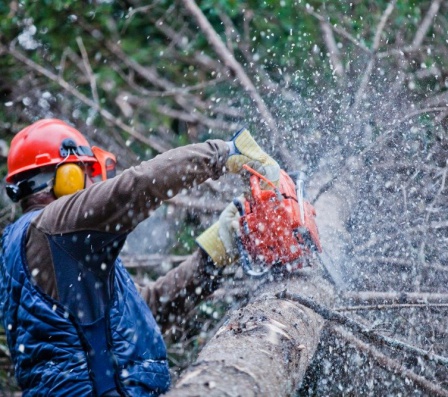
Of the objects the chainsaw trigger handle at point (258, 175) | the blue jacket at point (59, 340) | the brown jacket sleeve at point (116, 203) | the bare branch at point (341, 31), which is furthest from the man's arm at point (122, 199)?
the bare branch at point (341, 31)

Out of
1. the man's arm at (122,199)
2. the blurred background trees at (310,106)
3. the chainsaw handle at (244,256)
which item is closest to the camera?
the man's arm at (122,199)

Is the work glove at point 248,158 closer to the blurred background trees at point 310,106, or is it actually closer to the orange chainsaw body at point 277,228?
the orange chainsaw body at point 277,228

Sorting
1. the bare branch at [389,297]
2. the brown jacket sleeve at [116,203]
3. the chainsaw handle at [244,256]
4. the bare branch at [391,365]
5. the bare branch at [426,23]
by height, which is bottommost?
the bare branch at [391,365]

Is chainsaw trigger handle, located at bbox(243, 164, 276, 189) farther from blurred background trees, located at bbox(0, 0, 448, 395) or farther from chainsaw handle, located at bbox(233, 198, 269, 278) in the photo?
blurred background trees, located at bbox(0, 0, 448, 395)

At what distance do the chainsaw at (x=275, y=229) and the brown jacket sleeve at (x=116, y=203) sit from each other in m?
0.36

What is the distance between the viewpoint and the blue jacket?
2.30m

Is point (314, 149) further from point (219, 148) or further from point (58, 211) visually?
point (58, 211)

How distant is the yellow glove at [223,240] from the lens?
290 centimetres

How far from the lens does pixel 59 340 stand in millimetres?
2307

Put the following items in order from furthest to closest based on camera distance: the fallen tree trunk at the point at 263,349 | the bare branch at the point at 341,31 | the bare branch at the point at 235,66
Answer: the bare branch at the point at 341,31 < the bare branch at the point at 235,66 < the fallen tree trunk at the point at 263,349

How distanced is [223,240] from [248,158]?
0.49 m

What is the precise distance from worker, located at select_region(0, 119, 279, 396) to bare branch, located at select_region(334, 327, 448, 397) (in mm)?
917

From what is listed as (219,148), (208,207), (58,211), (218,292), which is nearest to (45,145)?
(58,211)

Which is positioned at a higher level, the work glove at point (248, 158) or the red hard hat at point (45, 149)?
the red hard hat at point (45, 149)
